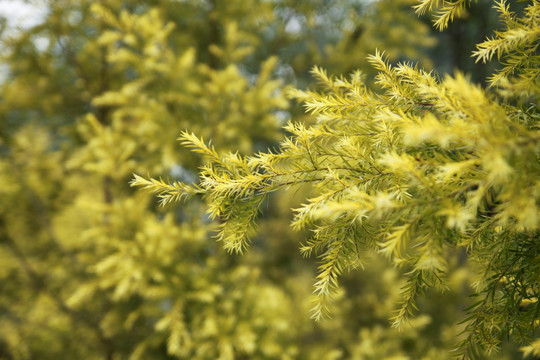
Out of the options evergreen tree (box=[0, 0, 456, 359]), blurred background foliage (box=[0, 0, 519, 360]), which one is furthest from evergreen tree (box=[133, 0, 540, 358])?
evergreen tree (box=[0, 0, 456, 359])

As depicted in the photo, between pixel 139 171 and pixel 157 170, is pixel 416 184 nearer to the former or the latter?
pixel 157 170

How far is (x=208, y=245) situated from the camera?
11.7ft

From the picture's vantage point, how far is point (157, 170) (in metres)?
2.88

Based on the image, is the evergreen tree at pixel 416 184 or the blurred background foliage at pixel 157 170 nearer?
the evergreen tree at pixel 416 184

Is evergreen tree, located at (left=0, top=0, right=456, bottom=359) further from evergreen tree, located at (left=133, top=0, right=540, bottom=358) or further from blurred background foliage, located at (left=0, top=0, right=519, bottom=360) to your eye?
evergreen tree, located at (left=133, top=0, right=540, bottom=358)

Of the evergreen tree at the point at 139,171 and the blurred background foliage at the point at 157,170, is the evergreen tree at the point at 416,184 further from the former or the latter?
the evergreen tree at the point at 139,171

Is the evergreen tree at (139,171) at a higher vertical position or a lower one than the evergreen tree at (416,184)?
lower

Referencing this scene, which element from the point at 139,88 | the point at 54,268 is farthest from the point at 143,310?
the point at 139,88

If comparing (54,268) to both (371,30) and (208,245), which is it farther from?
(371,30)

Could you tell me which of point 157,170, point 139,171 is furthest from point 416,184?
point 139,171

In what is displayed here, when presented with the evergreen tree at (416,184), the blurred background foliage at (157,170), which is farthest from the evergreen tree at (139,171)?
the evergreen tree at (416,184)

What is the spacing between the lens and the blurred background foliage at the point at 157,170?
10.1 ft

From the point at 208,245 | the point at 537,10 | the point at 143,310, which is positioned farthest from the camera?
the point at 208,245

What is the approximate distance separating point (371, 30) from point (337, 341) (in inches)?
153
